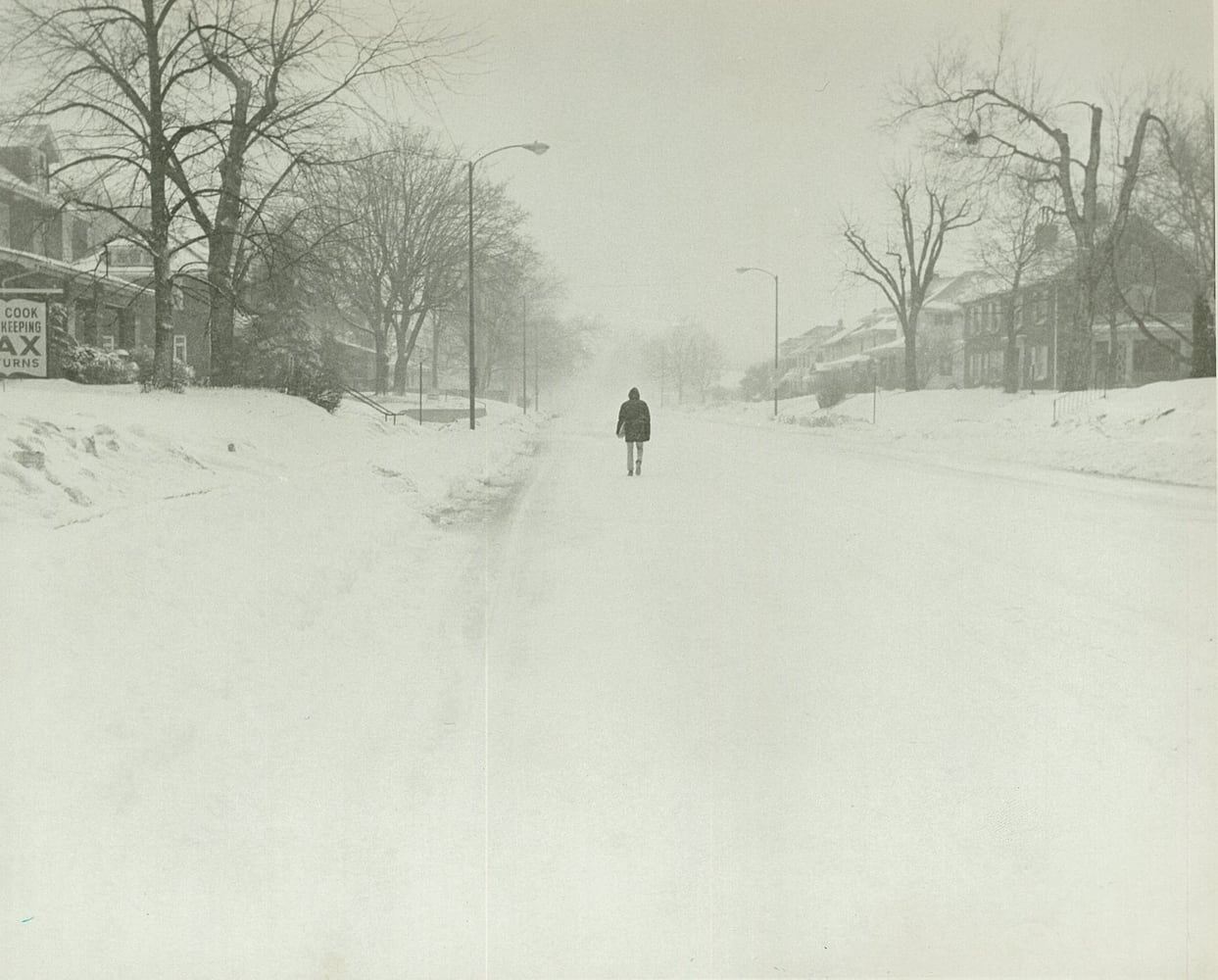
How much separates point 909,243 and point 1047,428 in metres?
6.18

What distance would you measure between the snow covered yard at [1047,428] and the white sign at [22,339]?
23.8 ft

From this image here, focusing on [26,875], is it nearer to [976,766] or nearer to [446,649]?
[446,649]

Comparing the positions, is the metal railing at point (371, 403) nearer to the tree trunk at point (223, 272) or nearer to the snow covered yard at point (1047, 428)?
the tree trunk at point (223, 272)

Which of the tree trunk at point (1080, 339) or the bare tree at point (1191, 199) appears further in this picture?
the tree trunk at point (1080, 339)

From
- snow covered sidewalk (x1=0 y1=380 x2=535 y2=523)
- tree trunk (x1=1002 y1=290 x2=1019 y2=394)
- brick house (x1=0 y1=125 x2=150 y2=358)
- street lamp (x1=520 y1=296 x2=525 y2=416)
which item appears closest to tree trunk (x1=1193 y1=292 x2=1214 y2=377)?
street lamp (x1=520 y1=296 x2=525 y2=416)

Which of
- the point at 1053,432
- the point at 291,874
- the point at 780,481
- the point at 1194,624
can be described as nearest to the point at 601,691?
the point at 291,874

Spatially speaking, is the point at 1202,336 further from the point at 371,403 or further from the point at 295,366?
the point at 371,403

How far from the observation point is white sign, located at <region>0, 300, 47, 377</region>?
14.8 feet

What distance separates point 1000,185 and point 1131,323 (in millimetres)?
1762

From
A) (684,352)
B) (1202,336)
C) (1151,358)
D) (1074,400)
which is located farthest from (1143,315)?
(684,352)

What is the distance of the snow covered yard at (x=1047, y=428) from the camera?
6387mm

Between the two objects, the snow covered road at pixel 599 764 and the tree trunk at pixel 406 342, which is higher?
the tree trunk at pixel 406 342

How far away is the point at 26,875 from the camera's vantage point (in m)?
2.98

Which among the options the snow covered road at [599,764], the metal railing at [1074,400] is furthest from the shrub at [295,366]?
the metal railing at [1074,400]
